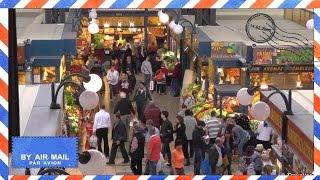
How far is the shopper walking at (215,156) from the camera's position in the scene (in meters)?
12.0

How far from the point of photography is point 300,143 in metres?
8.35

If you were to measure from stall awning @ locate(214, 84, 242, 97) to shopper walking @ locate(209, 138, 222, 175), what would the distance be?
15.0ft

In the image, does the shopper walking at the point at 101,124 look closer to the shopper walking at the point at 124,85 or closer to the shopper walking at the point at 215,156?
the shopper walking at the point at 215,156

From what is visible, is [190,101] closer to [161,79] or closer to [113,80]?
[113,80]

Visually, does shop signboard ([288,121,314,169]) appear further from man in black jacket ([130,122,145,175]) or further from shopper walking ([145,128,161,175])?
man in black jacket ([130,122,145,175])

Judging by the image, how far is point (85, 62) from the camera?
2394cm

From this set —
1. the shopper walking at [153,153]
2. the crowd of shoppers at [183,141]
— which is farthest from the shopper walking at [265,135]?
the shopper walking at [153,153]

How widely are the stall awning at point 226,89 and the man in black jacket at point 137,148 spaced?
14.6 ft

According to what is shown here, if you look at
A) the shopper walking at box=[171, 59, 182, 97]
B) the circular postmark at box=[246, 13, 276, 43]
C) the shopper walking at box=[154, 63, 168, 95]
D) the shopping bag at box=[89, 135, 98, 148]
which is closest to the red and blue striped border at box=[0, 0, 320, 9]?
the shopping bag at box=[89, 135, 98, 148]

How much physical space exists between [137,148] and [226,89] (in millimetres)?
5030

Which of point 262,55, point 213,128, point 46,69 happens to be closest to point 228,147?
point 213,128

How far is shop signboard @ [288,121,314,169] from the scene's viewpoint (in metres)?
7.63

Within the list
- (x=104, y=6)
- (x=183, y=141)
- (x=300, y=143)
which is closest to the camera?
(x=104, y=6)

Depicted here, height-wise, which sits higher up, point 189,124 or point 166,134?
point 189,124
